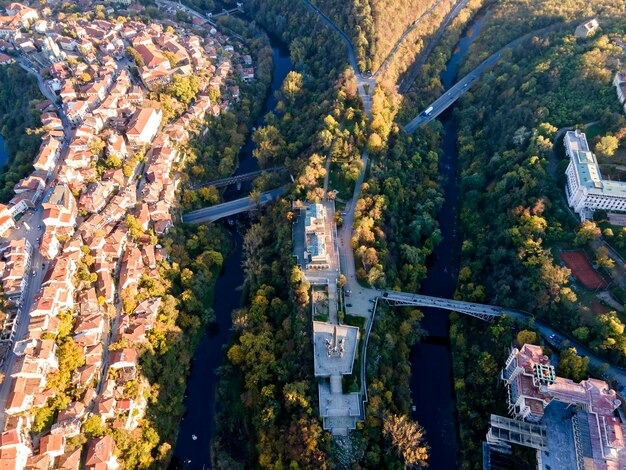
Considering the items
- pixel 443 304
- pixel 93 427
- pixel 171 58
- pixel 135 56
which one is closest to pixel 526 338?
pixel 443 304

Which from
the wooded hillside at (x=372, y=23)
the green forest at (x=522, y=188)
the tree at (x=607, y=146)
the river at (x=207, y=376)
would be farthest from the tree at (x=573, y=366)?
the wooded hillside at (x=372, y=23)

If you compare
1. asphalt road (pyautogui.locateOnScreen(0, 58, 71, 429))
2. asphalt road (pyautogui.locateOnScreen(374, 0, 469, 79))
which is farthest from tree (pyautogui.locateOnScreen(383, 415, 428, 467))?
asphalt road (pyautogui.locateOnScreen(374, 0, 469, 79))

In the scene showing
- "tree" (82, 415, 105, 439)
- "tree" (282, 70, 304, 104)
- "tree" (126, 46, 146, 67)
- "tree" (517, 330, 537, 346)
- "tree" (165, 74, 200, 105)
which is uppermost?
"tree" (126, 46, 146, 67)

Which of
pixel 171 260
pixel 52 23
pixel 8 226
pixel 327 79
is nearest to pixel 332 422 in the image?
pixel 171 260

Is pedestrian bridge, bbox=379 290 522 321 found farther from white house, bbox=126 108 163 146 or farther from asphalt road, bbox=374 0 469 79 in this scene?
asphalt road, bbox=374 0 469 79

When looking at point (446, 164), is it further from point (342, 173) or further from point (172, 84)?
point (172, 84)

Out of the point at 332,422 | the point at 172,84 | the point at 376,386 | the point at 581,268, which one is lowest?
the point at 332,422
